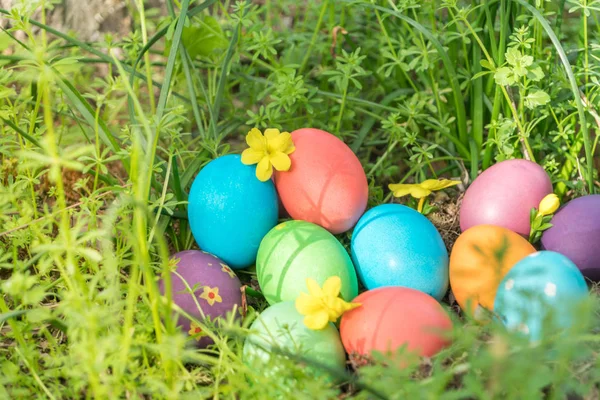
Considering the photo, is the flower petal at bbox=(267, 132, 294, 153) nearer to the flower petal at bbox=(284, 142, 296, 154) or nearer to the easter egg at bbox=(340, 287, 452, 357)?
the flower petal at bbox=(284, 142, 296, 154)

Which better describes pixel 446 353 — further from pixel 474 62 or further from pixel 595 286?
pixel 474 62

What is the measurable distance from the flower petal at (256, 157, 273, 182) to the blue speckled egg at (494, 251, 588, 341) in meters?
0.63

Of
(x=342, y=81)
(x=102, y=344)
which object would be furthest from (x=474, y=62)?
(x=102, y=344)

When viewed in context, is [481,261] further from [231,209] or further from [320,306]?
[231,209]

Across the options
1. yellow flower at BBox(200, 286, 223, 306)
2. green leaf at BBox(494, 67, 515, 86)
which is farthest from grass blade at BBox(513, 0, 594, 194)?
yellow flower at BBox(200, 286, 223, 306)

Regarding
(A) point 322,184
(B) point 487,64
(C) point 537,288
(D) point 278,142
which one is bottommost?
(C) point 537,288

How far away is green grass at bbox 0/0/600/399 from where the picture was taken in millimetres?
1218

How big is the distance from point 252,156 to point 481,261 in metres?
0.62

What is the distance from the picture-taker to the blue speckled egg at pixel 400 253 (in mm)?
1632

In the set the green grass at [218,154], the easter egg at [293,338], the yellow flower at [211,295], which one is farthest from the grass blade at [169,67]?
the easter egg at [293,338]

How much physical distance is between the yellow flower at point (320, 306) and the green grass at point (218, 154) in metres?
0.11

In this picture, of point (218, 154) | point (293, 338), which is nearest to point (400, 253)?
point (293, 338)

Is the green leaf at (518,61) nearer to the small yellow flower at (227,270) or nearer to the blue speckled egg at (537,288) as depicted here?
the blue speckled egg at (537,288)

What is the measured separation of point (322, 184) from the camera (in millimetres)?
1695
